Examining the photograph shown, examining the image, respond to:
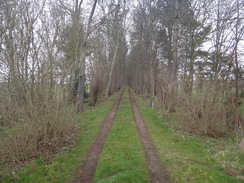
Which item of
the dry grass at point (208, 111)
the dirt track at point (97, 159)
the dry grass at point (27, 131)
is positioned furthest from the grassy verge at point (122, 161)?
the dry grass at point (208, 111)

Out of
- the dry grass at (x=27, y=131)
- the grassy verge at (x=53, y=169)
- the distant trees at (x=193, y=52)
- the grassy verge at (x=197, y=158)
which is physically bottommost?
the grassy verge at (x=53, y=169)

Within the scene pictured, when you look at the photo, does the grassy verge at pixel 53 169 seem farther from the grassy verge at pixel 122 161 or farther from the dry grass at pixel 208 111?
the dry grass at pixel 208 111

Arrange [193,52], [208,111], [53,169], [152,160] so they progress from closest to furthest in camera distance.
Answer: [53,169]
[152,160]
[208,111]
[193,52]

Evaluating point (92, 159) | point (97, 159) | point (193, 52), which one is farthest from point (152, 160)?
point (193, 52)

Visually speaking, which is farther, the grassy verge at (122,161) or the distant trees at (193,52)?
the distant trees at (193,52)

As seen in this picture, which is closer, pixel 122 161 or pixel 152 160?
pixel 122 161

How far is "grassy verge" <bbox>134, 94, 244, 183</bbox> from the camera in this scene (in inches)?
172

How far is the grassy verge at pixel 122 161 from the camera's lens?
434 cm

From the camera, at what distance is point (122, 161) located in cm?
525

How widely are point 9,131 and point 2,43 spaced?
2880mm

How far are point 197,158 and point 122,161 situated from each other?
7.80 ft

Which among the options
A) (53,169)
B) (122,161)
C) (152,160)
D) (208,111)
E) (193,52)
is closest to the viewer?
(53,169)

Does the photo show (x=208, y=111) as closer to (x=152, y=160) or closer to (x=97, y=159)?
(x=152, y=160)

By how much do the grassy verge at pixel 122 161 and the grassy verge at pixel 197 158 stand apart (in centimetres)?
75
